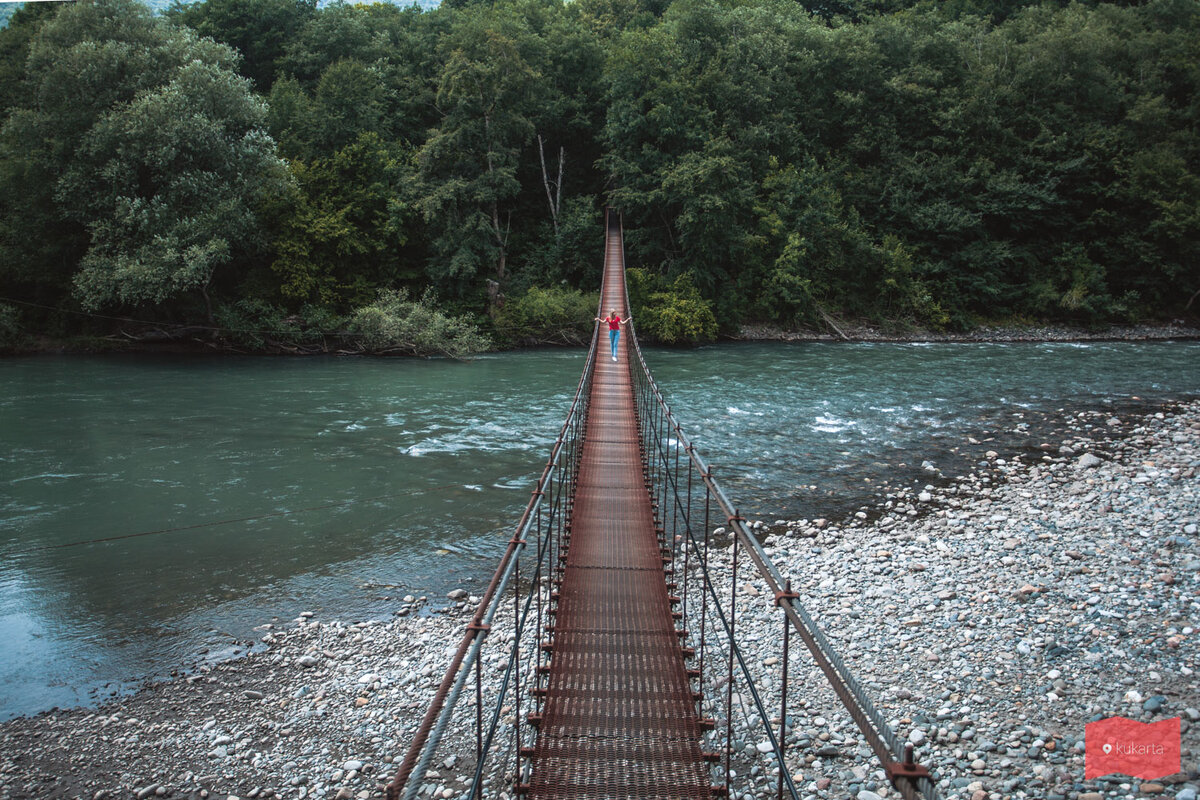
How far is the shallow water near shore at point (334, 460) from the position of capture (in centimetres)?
588

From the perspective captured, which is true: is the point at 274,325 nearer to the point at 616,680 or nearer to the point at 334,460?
the point at 334,460

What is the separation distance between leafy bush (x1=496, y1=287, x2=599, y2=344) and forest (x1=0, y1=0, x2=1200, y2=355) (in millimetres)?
76

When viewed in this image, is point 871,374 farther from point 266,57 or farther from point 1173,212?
point 266,57

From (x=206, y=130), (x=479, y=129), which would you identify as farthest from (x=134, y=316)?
(x=479, y=129)

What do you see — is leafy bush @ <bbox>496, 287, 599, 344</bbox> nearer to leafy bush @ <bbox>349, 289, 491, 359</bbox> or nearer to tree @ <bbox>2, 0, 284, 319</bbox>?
leafy bush @ <bbox>349, 289, 491, 359</bbox>

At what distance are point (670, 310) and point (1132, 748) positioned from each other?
55.9 feet

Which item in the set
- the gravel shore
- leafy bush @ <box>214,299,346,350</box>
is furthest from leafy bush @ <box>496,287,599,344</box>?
the gravel shore

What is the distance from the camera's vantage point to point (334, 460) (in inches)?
394

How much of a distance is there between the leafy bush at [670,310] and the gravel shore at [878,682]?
13701 mm

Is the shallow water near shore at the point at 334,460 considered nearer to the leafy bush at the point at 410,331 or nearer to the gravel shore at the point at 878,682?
the gravel shore at the point at 878,682

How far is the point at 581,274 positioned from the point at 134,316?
40.2ft

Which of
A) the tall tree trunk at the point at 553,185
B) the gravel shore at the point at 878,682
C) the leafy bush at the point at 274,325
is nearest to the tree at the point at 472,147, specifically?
the tall tree trunk at the point at 553,185

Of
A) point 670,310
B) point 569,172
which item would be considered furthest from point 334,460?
point 569,172

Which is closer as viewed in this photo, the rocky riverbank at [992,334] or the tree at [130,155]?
the tree at [130,155]
